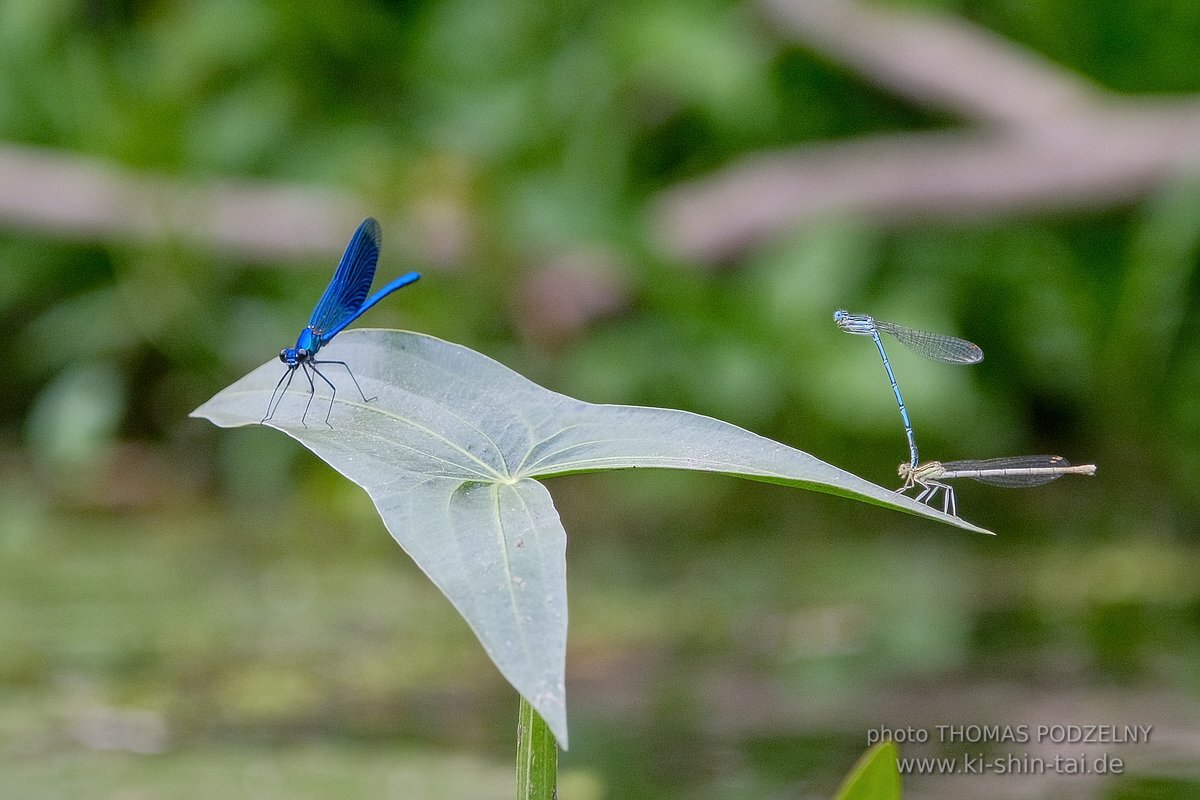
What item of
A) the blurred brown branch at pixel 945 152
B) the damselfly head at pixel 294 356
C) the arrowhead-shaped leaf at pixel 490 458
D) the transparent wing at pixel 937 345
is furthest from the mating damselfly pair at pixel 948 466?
the blurred brown branch at pixel 945 152

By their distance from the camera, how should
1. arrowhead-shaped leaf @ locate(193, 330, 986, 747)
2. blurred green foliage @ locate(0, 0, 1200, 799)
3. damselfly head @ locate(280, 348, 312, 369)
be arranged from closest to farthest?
arrowhead-shaped leaf @ locate(193, 330, 986, 747) → damselfly head @ locate(280, 348, 312, 369) → blurred green foliage @ locate(0, 0, 1200, 799)

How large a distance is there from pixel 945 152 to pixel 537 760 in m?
2.85

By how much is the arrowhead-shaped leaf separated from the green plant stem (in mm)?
125

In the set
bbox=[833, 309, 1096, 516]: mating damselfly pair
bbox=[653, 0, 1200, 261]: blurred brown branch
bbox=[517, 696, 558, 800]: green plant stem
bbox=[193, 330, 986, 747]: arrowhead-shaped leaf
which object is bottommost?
bbox=[517, 696, 558, 800]: green plant stem

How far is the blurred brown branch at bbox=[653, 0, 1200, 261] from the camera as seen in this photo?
3145mm

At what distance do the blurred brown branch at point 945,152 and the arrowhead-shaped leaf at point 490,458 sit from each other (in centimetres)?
261

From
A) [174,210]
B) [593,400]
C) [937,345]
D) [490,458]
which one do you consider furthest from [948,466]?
[174,210]

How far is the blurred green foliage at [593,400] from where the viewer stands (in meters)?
1.68

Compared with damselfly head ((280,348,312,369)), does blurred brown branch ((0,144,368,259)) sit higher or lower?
higher

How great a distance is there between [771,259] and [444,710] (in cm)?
198

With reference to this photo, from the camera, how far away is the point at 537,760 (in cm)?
73

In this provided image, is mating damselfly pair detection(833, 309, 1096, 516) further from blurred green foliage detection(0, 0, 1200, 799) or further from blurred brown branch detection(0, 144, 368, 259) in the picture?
blurred brown branch detection(0, 144, 368, 259)

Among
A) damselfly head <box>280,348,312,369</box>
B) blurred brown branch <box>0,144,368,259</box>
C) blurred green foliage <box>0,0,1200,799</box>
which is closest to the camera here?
damselfly head <box>280,348,312,369</box>

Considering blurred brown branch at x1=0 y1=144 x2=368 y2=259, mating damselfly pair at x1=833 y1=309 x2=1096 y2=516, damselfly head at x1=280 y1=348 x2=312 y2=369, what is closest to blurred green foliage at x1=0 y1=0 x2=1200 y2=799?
blurred brown branch at x1=0 y1=144 x2=368 y2=259
